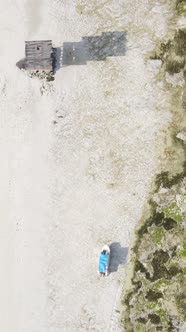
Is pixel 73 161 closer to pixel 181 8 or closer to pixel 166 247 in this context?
pixel 166 247

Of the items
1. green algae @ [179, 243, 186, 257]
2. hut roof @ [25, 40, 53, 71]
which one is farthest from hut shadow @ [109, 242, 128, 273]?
hut roof @ [25, 40, 53, 71]

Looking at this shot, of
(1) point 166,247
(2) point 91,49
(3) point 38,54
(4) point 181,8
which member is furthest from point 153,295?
(4) point 181,8

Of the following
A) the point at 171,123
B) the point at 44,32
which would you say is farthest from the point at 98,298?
the point at 44,32

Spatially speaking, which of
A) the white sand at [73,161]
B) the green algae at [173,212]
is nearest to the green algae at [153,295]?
the white sand at [73,161]

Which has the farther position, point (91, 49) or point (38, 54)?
point (91, 49)

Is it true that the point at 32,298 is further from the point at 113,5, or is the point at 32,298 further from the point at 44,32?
the point at 113,5
